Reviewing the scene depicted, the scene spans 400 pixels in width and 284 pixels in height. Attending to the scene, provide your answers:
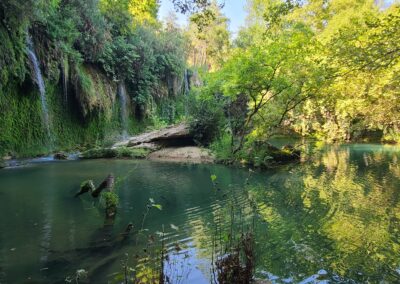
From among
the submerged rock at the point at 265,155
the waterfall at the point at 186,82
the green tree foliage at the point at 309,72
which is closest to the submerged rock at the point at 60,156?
the green tree foliage at the point at 309,72

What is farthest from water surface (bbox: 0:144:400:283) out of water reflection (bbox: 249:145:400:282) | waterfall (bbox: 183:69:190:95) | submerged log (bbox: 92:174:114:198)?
waterfall (bbox: 183:69:190:95)

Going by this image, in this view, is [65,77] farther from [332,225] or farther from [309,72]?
[332,225]

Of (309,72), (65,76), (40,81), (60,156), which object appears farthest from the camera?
(65,76)

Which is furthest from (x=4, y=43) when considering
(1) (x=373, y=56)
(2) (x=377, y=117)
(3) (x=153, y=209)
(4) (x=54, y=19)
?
(2) (x=377, y=117)

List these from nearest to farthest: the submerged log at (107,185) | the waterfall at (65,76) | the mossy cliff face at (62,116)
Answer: the submerged log at (107,185)
the mossy cliff face at (62,116)
the waterfall at (65,76)

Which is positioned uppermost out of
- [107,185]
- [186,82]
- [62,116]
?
[186,82]

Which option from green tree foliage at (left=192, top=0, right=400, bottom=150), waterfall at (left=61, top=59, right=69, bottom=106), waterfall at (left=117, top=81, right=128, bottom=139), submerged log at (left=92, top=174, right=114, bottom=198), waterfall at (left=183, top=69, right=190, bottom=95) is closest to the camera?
submerged log at (left=92, top=174, right=114, bottom=198)

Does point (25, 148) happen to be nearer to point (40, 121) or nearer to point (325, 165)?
point (40, 121)

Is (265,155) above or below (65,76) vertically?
below

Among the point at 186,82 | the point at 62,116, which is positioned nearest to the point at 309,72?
the point at 62,116

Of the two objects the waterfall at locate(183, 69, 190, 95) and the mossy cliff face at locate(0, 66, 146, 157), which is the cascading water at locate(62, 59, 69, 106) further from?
the waterfall at locate(183, 69, 190, 95)

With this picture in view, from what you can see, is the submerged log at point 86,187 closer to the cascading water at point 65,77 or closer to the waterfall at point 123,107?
the cascading water at point 65,77

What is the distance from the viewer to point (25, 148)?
16.3m

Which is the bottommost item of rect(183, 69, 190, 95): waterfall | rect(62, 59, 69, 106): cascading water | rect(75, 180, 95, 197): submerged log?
rect(75, 180, 95, 197): submerged log
